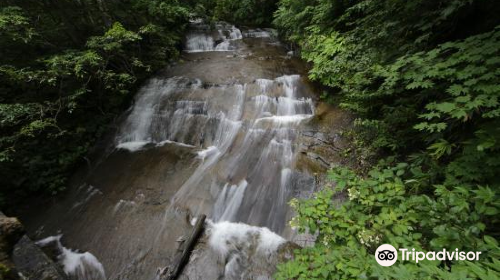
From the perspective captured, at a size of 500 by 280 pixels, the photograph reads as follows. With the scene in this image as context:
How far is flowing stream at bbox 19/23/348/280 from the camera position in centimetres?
433

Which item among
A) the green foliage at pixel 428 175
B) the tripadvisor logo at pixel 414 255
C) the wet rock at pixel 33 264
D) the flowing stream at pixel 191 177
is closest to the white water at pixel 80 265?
the flowing stream at pixel 191 177

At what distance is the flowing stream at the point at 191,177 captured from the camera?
4.33m

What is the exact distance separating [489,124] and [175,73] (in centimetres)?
856

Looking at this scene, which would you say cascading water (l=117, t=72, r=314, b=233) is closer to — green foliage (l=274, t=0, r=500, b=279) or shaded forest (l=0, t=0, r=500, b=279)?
shaded forest (l=0, t=0, r=500, b=279)

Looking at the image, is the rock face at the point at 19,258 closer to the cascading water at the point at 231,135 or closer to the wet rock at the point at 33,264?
the wet rock at the point at 33,264

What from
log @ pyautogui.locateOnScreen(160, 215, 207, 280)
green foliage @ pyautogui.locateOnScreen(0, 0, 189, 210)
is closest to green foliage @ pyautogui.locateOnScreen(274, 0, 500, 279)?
log @ pyautogui.locateOnScreen(160, 215, 207, 280)

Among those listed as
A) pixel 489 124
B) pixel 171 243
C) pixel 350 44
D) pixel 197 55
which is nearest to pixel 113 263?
pixel 171 243

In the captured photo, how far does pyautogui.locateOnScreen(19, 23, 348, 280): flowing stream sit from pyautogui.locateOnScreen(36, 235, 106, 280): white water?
0.02 m

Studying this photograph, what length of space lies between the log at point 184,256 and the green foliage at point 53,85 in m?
4.07

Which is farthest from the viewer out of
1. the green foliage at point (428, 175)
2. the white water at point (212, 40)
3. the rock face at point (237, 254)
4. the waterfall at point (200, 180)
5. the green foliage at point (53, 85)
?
the white water at point (212, 40)

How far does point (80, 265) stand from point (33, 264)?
1.26 m

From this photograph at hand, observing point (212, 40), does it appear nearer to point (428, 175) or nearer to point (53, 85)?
point (53, 85)

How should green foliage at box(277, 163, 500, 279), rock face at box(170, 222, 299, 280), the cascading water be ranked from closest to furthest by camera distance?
green foliage at box(277, 163, 500, 279) → rock face at box(170, 222, 299, 280) → the cascading water

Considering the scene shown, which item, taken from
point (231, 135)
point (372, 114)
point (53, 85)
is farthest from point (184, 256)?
point (53, 85)
